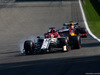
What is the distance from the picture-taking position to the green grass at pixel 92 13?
1273 inches

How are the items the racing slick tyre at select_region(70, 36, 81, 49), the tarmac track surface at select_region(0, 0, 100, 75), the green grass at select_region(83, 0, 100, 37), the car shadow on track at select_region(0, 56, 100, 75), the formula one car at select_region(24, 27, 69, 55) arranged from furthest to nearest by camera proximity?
the green grass at select_region(83, 0, 100, 37) < the racing slick tyre at select_region(70, 36, 81, 49) < the formula one car at select_region(24, 27, 69, 55) < the tarmac track surface at select_region(0, 0, 100, 75) < the car shadow on track at select_region(0, 56, 100, 75)

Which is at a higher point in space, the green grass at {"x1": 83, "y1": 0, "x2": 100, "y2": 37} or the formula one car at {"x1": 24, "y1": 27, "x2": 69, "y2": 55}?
the green grass at {"x1": 83, "y1": 0, "x2": 100, "y2": 37}

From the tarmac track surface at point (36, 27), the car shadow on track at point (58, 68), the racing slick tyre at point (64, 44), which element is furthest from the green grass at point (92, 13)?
the car shadow on track at point (58, 68)

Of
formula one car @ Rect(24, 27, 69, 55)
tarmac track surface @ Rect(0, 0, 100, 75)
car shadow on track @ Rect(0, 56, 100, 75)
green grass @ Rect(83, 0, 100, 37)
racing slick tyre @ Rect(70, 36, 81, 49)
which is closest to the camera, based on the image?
car shadow on track @ Rect(0, 56, 100, 75)

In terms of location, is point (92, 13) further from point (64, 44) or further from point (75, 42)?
point (64, 44)

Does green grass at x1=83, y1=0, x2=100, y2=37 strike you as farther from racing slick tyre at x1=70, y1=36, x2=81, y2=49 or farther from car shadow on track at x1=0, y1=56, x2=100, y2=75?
car shadow on track at x1=0, y1=56, x2=100, y2=75

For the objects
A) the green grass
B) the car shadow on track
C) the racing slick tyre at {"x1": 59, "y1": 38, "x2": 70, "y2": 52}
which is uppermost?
the green grass

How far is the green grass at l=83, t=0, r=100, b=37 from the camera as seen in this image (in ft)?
106

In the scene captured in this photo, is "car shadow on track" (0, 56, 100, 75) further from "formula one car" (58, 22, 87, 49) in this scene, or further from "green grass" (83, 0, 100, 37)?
"green grass" (83, 0, 100, 37)

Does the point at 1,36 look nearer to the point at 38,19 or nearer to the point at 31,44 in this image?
the point at 38,19

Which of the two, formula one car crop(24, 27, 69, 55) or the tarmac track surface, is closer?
the tarmac track surface

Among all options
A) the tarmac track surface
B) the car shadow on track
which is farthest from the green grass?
the car shadow on track

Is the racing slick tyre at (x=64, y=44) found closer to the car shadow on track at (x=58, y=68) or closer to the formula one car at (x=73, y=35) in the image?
the formula one car at (x=73, y=35)

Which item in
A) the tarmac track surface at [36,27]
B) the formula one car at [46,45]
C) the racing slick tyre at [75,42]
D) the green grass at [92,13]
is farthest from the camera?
the green grass at [92,13]
